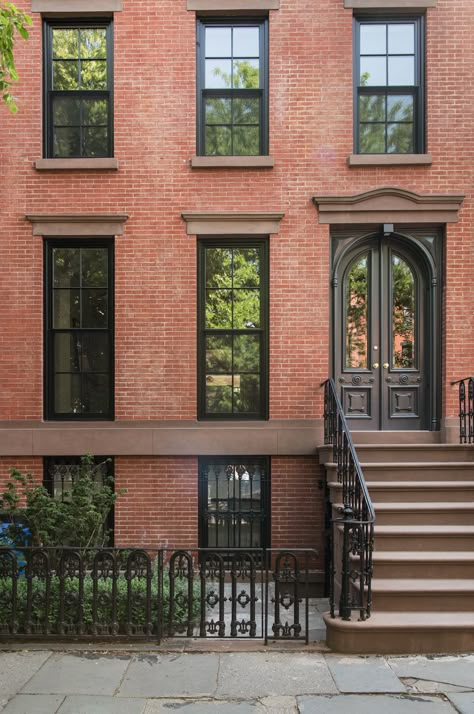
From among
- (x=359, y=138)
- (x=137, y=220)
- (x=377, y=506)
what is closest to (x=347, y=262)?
(x=359, y=138)

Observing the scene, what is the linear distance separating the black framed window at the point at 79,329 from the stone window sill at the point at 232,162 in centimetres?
182

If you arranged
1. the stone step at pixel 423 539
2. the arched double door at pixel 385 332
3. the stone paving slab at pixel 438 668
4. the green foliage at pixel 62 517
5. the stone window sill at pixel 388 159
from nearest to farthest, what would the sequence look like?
the stone paving slab at pixel 438 668, the stone step at pixel 423 539, the green foliage at pixel 62 517, the stone window sill at pixel 388 159, the arched double door at pixel 385 332

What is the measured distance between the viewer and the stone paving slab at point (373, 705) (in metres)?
4.89

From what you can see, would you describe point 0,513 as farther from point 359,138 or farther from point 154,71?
point 359,138

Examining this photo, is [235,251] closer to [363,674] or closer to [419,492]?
[419,492]

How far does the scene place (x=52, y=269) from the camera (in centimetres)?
941

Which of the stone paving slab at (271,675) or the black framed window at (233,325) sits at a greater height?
the black framed window at (233,325)

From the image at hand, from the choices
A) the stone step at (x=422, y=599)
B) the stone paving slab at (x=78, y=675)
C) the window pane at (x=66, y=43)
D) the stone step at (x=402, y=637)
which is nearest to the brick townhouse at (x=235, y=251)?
the window pane at (x=66, y=43)

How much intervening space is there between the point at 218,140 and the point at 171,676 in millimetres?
Answer: 7251

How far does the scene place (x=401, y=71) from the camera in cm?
941

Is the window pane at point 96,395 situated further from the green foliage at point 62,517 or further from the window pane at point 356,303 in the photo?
the window pane at point 356,303

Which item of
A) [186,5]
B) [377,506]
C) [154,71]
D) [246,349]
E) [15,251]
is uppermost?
[186,5]

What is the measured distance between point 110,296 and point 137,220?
120cm

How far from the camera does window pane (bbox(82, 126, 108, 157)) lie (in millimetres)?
9422
